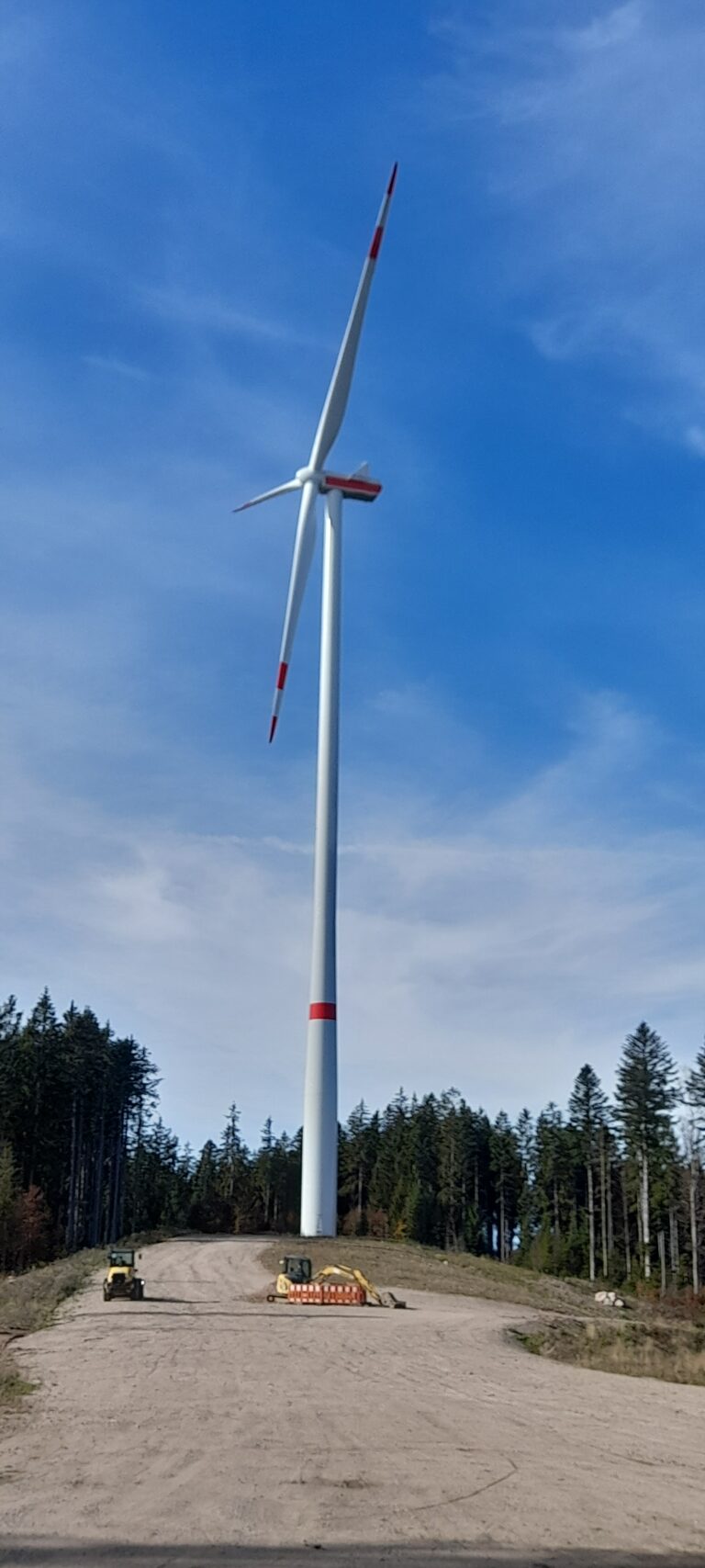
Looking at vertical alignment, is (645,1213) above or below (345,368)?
below

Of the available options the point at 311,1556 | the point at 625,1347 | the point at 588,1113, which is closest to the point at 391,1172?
the point at 588,1113

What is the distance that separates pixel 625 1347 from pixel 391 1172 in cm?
11017

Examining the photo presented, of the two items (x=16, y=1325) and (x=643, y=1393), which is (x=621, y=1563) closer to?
(x=643, y=1393)

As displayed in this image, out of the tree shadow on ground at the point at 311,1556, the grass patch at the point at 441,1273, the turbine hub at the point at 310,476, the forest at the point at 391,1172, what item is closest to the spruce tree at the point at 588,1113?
the forest at the point at 391,1172

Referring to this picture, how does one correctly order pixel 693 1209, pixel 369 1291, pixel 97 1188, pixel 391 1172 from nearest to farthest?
pixel 369 1291, pixel 693 1209, pixel 97 1188, pixel 391 1172

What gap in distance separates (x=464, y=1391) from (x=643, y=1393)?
408cm

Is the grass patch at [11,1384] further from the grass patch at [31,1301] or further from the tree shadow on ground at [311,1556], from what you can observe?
the tree shadow on ground at [311,1556]

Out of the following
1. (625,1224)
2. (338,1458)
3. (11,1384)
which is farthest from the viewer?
(625,1224)

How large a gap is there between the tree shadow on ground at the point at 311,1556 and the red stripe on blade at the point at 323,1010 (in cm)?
4521

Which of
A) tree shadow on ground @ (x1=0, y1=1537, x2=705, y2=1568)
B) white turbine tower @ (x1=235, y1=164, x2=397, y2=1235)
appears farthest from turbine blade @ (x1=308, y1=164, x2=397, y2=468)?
tree shadow on ground @ (x1=0, y1=1537, x2=705, y2=1568)

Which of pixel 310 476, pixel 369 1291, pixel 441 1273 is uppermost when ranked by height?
pixel 310 476

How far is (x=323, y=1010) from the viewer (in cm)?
5588

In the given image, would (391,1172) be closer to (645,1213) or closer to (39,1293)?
(645,1213)

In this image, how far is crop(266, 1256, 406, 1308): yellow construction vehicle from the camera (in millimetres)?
42688
